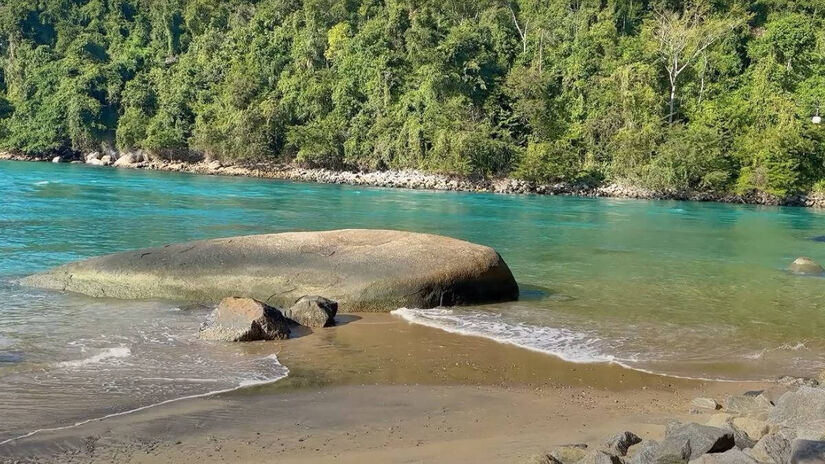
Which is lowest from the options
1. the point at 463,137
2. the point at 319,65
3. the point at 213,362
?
the point at 213,362

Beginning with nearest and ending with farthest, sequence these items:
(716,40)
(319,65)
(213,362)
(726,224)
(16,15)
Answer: (213,362) < (726,224) < (716,40) < (319,65) < (16,15)

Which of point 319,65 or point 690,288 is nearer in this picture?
point 690,288

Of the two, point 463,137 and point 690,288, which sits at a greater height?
point 463,137

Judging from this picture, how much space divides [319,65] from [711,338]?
78603mm

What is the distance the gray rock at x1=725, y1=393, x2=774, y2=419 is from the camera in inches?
287

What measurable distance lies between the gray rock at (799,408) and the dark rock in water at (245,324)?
6251 millimetres

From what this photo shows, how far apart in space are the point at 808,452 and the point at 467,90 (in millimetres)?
68927

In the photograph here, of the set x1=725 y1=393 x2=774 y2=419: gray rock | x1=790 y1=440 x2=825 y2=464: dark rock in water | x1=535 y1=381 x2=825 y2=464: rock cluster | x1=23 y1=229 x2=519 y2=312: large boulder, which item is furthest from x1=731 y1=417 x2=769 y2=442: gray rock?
x1=23 y1=229 x2=519 y2=312: large boulder

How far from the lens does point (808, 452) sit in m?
5.11

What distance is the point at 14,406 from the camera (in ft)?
23.5

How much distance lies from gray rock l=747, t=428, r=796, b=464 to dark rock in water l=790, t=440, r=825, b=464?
4.1 inches

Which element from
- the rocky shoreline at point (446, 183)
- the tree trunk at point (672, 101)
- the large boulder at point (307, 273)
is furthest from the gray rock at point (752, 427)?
the tree trunk at point (672, 101)

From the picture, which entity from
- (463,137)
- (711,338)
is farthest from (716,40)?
(711,338)

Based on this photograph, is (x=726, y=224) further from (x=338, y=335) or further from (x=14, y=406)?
(x=14, y=406)
